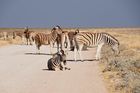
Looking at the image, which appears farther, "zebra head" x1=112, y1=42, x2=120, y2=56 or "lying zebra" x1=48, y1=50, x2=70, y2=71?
"zebra head" x1=112, y1=42, x2=120, y2=56

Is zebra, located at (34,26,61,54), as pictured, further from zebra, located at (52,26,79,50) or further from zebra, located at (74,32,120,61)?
zebra, located at (74,32,120,61)

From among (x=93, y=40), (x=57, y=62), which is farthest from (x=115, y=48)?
(x=57, y=62)

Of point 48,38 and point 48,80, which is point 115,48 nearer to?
point 48,38

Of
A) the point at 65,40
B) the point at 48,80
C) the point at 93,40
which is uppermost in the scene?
the point at 93,40

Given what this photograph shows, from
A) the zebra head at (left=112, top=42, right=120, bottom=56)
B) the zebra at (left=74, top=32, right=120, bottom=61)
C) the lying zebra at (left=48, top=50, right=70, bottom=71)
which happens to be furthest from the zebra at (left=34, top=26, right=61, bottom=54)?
the lying zebra at (left=48, top=50, right=70, bottom=71)

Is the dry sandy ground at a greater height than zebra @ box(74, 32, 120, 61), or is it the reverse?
zebra @ box(74, 32, 120, 61)

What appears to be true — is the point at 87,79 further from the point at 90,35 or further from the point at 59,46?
the point at 59,46

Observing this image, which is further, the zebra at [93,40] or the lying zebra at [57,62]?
the zebra at [93,40]

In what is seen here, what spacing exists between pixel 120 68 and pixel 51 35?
14.1 meters

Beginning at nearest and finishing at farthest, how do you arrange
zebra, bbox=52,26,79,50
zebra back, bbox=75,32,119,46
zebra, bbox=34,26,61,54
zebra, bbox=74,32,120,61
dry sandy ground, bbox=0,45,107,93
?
1. dry sandy ground, bbox=0,45,107,93
2. zebra, bbox=74,32,120,61
3. zebra back, bbox=75,32,119,46
4. zebra, bbox=52,26,79,50
5. zebra, bbox=34,26,61,54

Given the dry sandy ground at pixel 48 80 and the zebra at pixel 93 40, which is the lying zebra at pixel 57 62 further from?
the zebra at pixel 93 40

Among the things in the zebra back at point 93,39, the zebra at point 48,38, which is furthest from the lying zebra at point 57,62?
the zebra at point 48,38

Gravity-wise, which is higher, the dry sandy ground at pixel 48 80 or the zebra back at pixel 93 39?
the zebra back at pixel 93 39

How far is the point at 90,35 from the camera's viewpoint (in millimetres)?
29484
